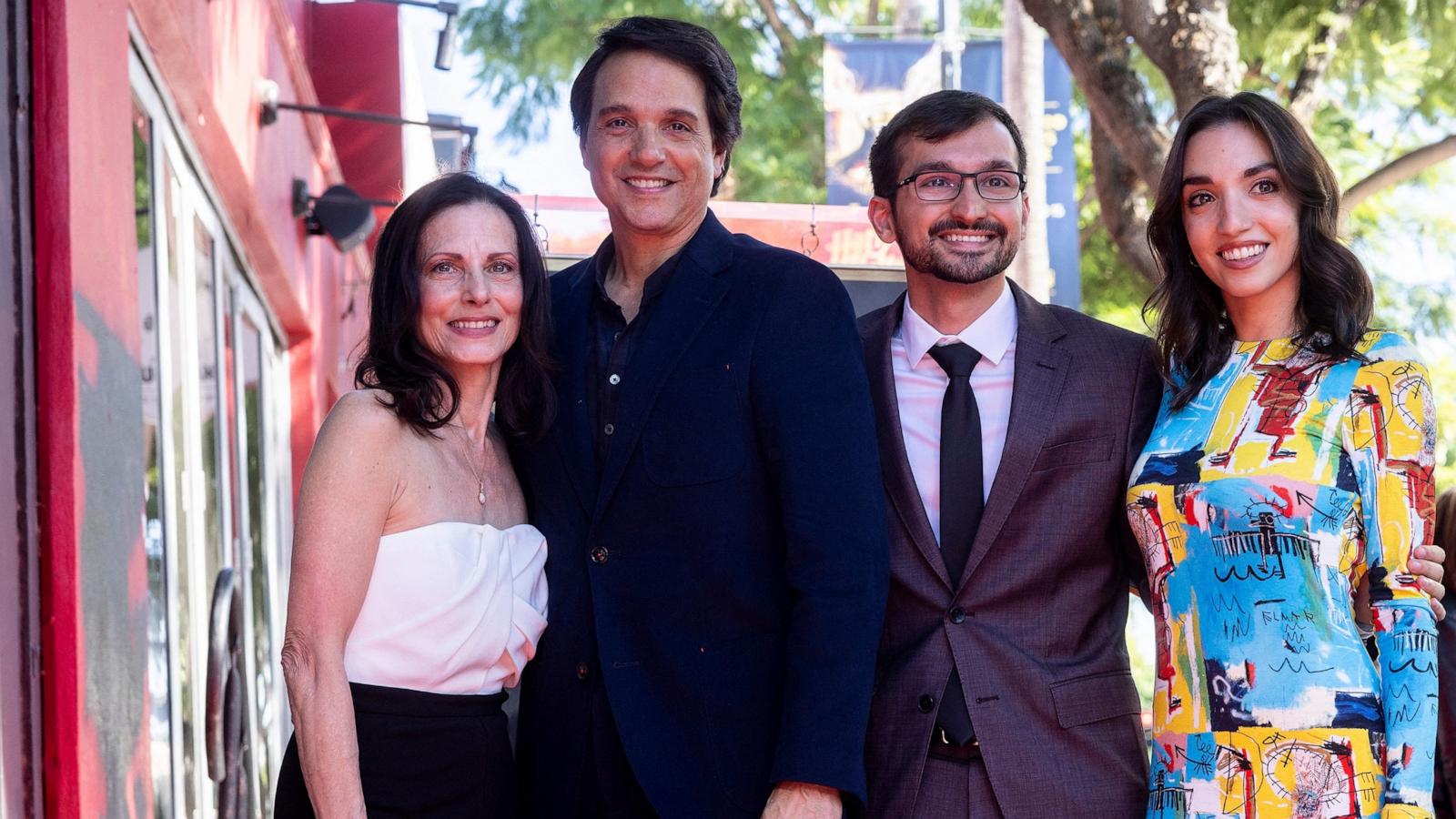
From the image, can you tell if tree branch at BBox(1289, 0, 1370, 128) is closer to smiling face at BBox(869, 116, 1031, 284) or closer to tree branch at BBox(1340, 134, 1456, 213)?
tree branch at BBox(1340, 134, 1456, 213)

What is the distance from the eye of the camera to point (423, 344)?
309 centimetres

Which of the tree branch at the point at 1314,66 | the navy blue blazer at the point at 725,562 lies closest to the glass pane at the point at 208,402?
the navy blue blazer at the point at 725,562

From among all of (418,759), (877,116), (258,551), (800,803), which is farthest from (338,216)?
(800,803)

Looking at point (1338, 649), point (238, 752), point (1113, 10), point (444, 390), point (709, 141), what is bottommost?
point (238, 752)

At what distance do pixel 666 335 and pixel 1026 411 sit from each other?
30.5 inches

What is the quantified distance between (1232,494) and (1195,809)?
0.60 meters

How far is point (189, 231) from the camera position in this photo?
572 centimetres

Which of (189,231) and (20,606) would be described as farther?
(189,231)

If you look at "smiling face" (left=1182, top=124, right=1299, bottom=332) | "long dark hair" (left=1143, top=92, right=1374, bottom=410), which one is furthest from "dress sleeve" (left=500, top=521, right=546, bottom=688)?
"smiling face" (left=1182, top=124, right=1299, bottom=332)

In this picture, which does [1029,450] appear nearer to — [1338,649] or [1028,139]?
[1338,649]

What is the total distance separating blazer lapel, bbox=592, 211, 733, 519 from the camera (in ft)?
9.68

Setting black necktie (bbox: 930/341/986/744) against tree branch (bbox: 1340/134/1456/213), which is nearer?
black necktie (bbox: 930/341/986/744)

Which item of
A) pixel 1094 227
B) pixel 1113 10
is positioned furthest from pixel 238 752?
pixel 1094 227

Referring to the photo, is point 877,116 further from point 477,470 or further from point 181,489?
point 477,470
